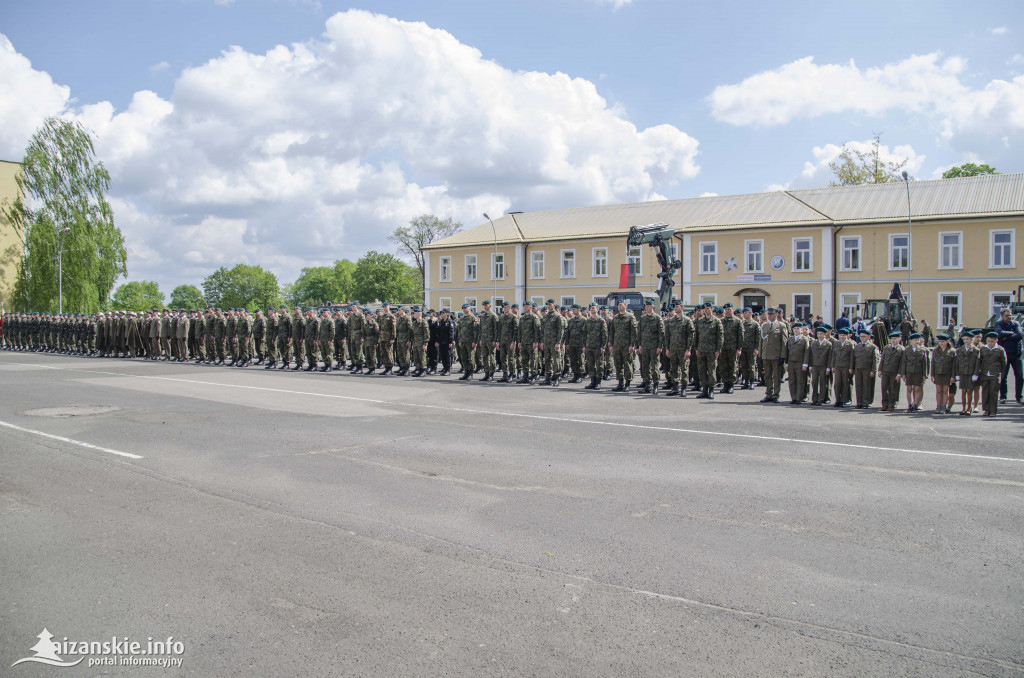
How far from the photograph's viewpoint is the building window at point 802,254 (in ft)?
130

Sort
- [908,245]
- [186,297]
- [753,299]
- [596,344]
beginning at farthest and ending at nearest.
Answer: [186,297], [753,299], [908,245], [596,344]

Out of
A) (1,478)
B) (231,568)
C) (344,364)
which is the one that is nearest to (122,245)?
(344,364)

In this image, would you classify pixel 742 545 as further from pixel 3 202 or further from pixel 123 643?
pixel 3 202

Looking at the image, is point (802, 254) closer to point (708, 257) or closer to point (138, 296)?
point (708, 257)

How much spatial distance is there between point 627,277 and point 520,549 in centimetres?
4052

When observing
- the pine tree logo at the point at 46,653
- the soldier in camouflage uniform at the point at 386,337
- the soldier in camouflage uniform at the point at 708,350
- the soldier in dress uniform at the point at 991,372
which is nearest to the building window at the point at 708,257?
the soldier in camouflage uniform at the point at 386,337

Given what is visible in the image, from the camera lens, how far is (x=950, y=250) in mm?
36625

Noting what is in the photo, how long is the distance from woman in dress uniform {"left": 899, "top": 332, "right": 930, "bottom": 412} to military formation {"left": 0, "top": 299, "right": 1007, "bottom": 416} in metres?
0.02

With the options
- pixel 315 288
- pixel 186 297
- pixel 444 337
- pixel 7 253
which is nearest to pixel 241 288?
pixel 315 288

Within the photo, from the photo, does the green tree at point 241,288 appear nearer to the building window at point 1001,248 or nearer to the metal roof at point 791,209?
the metal roof at point 791,209

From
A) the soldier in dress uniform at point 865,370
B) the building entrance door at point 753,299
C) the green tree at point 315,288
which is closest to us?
the soldier in dress uniform at point 865,370

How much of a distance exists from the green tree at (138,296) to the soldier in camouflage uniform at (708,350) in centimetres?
13773

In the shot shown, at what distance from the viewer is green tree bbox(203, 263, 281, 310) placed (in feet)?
443

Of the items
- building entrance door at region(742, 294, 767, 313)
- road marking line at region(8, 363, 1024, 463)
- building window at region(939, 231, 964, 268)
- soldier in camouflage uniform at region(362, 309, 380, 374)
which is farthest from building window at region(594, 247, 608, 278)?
road marking line at region(8, 363, 1024, 463)
